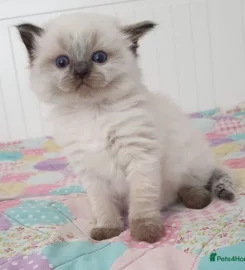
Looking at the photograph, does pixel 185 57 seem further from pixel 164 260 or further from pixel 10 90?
pixel 164 260

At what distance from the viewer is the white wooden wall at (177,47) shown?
8.45ft

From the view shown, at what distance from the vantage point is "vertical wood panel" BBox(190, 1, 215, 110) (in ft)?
8.44

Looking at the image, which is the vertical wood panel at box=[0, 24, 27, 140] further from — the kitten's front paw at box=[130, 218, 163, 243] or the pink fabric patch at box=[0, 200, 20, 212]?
the kitten's front paw at box=[130, 218, 163, 243]

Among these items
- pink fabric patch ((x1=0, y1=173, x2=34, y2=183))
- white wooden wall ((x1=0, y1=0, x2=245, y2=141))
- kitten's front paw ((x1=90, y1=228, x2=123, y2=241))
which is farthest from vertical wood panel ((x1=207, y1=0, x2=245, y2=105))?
kitten's front paw ((x1=90, y1=228, x2=123, y2=241))

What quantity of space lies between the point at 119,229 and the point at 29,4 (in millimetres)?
1794

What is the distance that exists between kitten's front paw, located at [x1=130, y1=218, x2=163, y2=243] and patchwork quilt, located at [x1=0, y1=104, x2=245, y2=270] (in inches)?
0.7

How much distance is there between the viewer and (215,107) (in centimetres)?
267

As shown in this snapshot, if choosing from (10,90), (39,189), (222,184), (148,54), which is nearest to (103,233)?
(222,184)

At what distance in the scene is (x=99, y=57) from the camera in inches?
48.3

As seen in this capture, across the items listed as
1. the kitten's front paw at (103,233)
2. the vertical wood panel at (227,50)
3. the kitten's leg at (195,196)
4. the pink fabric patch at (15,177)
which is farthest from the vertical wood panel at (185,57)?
the kitten's front paw at (103,233)

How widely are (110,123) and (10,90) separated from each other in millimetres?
1617

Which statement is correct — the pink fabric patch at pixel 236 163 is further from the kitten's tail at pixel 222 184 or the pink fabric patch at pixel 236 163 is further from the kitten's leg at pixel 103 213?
the kitten's leg at pixel 103 213

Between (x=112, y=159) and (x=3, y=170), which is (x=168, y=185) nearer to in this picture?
(x=112, y=159)

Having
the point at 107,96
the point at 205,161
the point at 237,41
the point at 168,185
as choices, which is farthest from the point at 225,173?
the point at 237,41
